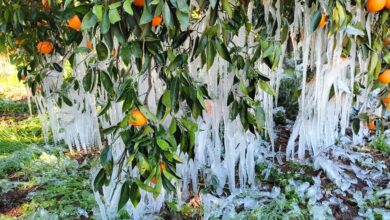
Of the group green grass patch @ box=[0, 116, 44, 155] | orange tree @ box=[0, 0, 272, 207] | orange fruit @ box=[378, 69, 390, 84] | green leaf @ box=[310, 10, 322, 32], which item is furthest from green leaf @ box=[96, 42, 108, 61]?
green grass patch @ box=[0, 116, 44, 155]

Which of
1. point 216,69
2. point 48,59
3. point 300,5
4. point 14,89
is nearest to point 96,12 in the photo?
point 216,69

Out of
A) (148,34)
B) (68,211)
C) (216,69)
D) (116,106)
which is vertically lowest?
(68,211)

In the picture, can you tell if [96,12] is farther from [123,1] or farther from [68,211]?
[68,211]

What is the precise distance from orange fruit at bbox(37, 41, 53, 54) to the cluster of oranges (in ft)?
5.24

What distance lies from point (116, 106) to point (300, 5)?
0.81 metres

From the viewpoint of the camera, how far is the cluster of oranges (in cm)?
140

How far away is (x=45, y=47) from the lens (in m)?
2.27

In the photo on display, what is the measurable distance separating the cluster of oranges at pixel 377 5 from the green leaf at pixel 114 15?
2.94 ft

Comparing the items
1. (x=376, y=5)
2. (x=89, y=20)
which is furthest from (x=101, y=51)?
(x=376, y=5)

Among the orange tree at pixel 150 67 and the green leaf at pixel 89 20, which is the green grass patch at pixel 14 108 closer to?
the orange tree at pixel 150 67

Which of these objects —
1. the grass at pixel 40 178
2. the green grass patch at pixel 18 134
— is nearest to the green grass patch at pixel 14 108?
the green grass patch at pixel 18 134

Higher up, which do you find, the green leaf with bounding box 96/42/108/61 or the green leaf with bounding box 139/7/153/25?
the green leaf with bounding box 139/7/153/25

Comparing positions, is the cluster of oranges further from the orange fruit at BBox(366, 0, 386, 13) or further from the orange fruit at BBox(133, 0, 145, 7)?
the orange fruit at BBox(133, 0, 145, 7)

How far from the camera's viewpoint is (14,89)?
487cm
